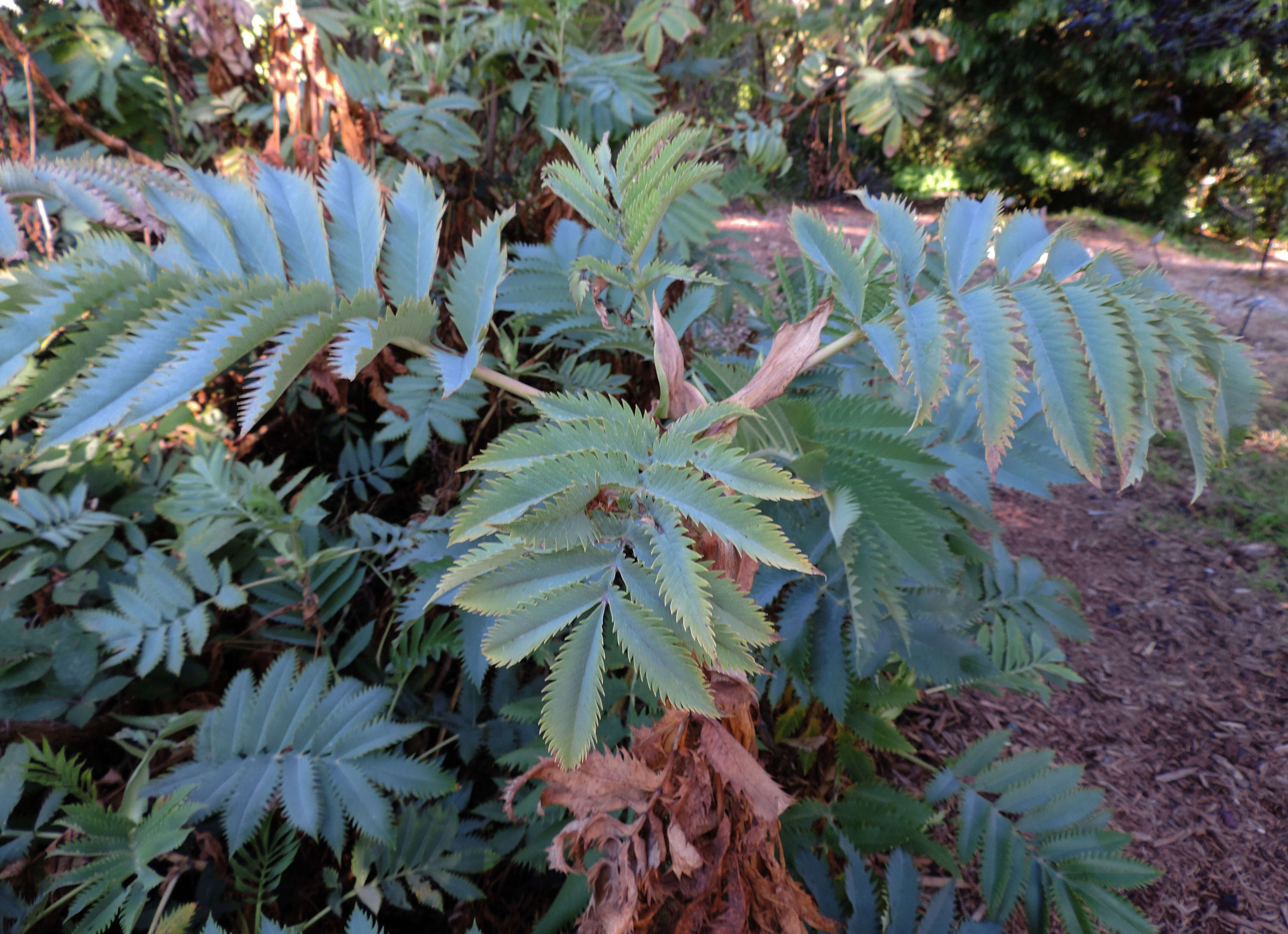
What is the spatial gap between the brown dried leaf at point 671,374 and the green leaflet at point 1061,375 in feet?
0.65

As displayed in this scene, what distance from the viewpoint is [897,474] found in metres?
0.78

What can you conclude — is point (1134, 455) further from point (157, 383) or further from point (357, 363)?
point (157, 383)

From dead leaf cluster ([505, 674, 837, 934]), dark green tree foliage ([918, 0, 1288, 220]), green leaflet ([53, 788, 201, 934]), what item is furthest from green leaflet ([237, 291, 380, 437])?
dark green tree foliage ([918, 0, 1288, 220])

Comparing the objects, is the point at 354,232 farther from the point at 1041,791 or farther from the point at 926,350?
the point at 1041,791

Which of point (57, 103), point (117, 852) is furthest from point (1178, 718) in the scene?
point (57, 103)

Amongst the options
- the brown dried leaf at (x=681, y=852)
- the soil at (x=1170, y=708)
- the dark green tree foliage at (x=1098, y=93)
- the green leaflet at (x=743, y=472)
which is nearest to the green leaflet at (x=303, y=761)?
the brown dried leaf at (x=681, y=852)

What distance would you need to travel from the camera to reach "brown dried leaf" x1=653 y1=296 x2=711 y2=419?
2.10 ft

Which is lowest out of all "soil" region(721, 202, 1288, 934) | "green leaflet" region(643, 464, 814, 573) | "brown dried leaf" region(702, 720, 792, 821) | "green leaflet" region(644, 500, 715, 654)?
"soil" region(721, 202, 1288, 934)

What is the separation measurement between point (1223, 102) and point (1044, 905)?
9596 millimetres

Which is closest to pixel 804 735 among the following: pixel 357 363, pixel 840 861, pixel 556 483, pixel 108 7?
pixel 840 861

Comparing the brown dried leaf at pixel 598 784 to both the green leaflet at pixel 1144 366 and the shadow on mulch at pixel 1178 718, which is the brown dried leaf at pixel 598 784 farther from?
the shadow on mulch at pixel 1178 718

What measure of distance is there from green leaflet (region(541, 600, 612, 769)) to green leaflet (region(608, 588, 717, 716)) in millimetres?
22

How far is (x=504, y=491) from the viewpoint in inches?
20.5

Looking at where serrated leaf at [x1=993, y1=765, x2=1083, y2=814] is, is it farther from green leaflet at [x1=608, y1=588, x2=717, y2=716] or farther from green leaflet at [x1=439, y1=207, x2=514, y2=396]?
green leaflet at [x1=439, y1=207, x2=514, y2=396]
